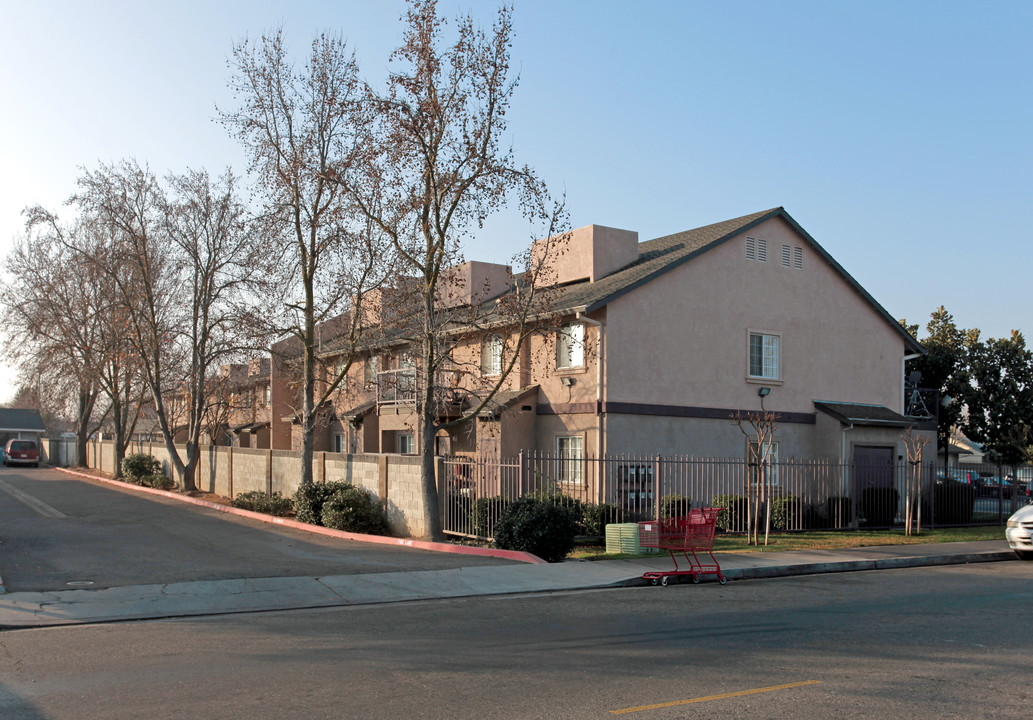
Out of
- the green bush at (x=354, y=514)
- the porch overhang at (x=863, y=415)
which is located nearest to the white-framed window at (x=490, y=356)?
the green bush at (x=354, y=514)

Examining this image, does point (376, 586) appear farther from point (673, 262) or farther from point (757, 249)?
point (757, 249)

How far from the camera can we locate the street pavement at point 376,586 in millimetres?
10789

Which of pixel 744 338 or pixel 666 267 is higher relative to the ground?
pixel 666 267

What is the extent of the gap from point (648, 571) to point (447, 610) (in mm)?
4270

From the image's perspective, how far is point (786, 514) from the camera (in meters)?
21.6

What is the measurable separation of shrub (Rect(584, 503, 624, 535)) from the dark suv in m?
47.7

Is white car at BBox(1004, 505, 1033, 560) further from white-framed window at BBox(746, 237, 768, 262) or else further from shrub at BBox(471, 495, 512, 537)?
white-framed window at BBox(746, 237, 768, 262)

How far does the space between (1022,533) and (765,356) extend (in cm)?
902

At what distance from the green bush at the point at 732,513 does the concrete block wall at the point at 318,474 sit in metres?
7.21

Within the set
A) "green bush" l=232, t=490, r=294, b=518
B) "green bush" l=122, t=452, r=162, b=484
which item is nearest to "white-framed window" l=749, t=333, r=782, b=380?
"green bush" l=232, t=490, r=294, b=518

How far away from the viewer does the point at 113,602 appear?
11.2 m

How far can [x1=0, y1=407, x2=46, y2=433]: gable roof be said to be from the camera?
74.5m

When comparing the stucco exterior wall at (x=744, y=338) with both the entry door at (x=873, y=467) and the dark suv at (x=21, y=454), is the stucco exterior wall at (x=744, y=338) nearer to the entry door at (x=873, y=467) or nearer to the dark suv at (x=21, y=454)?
the entry door at (x=873, y=467)

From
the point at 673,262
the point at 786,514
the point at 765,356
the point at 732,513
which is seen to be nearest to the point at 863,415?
the point at 765,356
